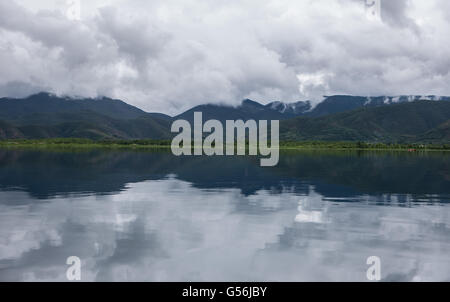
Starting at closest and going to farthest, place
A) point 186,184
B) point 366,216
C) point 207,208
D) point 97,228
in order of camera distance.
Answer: point 97,228 → point 366,216 → point 207,208 → point 186,184

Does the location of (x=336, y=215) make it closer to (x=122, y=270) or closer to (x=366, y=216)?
(x=366, y=216)

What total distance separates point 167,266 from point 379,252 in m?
16.7

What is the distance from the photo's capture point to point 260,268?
2934 centimetres

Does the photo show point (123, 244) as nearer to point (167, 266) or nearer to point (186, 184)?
point (167, 266)

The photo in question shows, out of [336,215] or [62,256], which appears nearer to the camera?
[62,256]

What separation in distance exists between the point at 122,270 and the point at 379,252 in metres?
19.7

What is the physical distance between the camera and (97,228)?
4050cm
